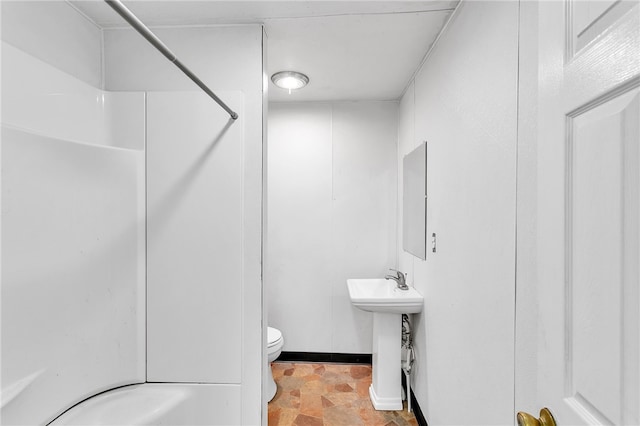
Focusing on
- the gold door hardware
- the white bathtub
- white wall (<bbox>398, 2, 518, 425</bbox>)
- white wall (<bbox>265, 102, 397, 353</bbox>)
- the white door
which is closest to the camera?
the white door

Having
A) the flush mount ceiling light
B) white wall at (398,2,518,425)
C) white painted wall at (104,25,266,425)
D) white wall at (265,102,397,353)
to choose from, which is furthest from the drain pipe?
the flush mount ceiling light

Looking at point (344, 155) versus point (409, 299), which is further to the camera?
point (344, 155)

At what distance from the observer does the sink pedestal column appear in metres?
2.06

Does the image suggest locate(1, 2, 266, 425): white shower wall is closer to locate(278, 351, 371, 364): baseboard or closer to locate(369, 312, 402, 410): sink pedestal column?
locate(369, 312, 402, 410): sink pedestal column

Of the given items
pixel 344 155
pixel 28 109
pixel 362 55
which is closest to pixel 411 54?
pixel 362 55

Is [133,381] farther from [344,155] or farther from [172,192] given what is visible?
[344,155]

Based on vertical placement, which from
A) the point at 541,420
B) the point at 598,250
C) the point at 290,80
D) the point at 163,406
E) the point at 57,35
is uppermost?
the point at 290,80

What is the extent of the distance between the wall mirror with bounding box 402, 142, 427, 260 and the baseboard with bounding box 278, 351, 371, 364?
1138 millimetres

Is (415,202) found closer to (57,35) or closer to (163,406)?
(163,406)

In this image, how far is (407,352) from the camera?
83.9 inches

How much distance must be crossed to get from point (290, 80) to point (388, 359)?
2.18 meters

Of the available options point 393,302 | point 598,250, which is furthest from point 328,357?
point 598,250

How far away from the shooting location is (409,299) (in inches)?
75.9

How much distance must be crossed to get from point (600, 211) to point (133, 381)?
74.8 inches
